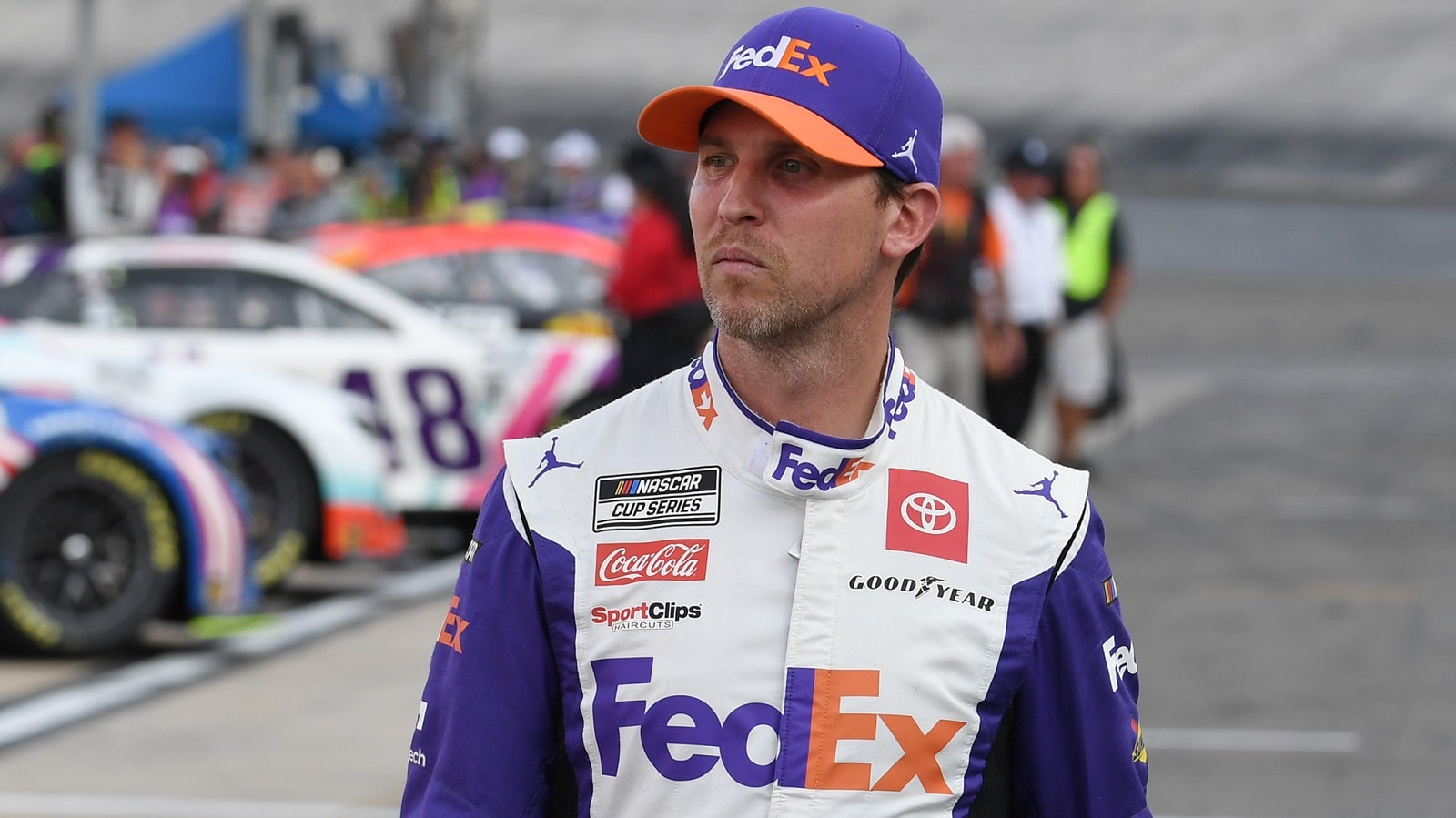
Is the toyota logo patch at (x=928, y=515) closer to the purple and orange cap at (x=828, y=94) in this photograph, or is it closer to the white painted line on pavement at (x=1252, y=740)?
the purple and orange cap at (x=828, y=94)

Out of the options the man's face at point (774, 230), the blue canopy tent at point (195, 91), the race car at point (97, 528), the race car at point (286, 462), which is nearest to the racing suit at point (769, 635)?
the man's face at point (774, 230)

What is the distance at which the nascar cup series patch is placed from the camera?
2.32 meters

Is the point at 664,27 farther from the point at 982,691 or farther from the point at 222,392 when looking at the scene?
the point at 982,691

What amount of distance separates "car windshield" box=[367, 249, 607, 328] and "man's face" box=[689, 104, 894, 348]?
10.3 meters

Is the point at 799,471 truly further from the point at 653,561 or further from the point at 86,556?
the point at 86,556

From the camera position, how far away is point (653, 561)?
2.30 metres

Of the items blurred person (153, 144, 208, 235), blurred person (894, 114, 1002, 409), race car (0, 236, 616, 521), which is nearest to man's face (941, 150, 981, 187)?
blurred person (894, 114, 1002, 409)

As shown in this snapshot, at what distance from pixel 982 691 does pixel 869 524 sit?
201 mm

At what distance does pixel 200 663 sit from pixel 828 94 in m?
6.70

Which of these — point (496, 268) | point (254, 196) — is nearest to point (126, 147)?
point (254, 196)

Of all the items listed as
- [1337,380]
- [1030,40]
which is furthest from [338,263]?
[1030,40]

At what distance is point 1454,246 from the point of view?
3934 cm

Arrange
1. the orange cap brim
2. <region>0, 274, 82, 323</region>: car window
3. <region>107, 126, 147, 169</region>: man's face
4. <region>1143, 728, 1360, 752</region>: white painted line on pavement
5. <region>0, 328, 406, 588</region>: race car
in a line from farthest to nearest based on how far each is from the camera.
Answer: <region>107, 126, 147, 169</region>: man's face, <region>0, 274, 82, 323</region>: car window, <region>0, 328, 406, 588</region>: race car, <region>1143, 728, 1360, 752</region>: white painted line on pavement, the orange cap brim

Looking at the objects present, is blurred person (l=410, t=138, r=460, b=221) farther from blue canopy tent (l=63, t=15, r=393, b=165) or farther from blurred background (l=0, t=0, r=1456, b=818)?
blue canopy tent (l=63, t=15, r=393, b=165)
